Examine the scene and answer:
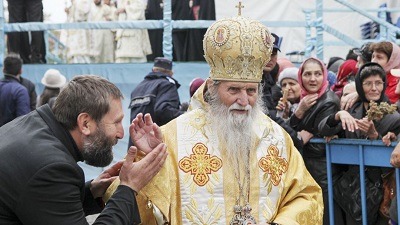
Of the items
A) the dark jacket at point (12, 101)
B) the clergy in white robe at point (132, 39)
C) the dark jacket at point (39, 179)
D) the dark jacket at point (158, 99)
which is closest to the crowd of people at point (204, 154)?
the dark jacket at point (39, 179)

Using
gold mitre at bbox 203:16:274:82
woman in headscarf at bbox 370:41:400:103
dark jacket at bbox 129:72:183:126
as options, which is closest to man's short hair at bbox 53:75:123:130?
gold mitre at bbox 203:16:274:82

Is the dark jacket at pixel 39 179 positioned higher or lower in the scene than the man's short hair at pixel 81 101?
lower

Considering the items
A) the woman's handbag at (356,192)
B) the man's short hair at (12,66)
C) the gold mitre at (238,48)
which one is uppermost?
the gold mitre at (238,48)

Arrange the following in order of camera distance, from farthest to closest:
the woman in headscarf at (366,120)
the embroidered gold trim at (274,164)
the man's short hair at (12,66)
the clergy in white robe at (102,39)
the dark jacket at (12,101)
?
the clergy in white robe at (102,39) → the man's short hair at (12,66) → the dark jacket at (12,101) → the woman in headscarf at (366,120) → the embroidered gold trim at (274,164)

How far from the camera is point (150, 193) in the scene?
4574mm

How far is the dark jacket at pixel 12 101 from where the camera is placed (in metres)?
9.84

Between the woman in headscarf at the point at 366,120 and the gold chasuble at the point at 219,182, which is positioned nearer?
the gold chasuble at the point at 219,182

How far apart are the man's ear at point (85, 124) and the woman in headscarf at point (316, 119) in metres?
2.99

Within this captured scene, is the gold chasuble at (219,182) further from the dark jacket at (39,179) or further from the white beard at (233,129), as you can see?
the dark jacket at (39,179)

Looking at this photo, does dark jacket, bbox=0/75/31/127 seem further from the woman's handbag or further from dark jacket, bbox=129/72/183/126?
the woman's handbag

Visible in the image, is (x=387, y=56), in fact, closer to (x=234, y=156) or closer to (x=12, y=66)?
(x=234, y=156)

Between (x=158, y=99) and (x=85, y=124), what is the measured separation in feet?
14.8

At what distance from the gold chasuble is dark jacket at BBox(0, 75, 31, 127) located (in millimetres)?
5271

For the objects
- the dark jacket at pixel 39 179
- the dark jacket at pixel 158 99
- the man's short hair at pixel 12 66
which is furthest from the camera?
the man's short hair at pixel 12 66
